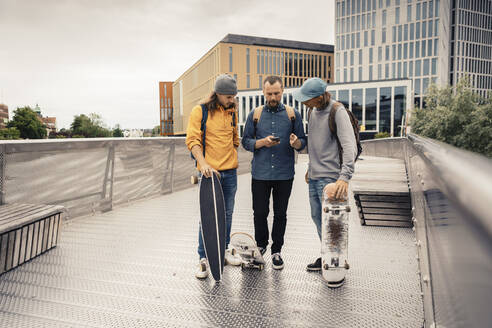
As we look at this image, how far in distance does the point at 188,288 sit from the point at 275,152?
4.86 ft

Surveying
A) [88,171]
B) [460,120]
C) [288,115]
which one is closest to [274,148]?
[288,115]

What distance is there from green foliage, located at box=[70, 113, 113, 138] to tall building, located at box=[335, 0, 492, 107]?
69.3 metres

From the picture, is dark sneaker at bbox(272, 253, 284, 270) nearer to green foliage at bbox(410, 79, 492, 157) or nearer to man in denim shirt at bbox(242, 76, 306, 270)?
man in denim shirt at bbox(242, 76, 306, 270)

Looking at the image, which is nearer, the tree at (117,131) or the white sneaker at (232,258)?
the white sneaker at (232,258)

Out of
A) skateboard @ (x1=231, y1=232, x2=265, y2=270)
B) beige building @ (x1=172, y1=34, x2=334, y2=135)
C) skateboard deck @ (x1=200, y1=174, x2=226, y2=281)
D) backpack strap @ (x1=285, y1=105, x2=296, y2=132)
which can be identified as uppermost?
beige building @ (x1=172, y1=34, x2=334, y2=135)

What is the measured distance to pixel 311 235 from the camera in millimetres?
4742

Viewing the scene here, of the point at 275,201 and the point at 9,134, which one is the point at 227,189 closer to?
the point at 275,201

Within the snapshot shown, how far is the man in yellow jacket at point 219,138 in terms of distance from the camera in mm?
3221

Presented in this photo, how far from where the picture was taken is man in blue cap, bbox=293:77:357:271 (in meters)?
3.00

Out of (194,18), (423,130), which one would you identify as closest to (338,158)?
(423,130)

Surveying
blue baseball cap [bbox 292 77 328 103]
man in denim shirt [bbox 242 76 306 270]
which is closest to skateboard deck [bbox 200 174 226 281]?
man in denim shirt [bbox 242 76 306 270]

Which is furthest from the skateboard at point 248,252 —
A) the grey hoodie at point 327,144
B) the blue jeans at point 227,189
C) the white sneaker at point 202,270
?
the grey hoodie at point 327,144

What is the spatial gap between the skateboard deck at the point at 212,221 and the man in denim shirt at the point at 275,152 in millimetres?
516

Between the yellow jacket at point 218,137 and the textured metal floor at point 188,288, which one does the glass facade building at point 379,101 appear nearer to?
the textured metal floor at point 188,288
